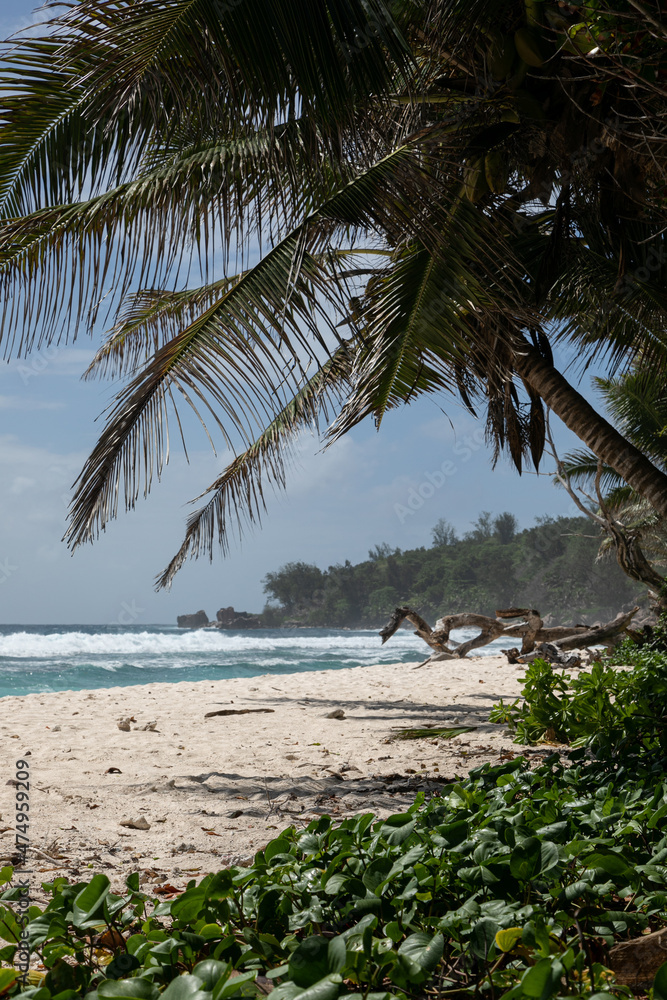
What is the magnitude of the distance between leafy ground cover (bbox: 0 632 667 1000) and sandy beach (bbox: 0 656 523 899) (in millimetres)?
1066

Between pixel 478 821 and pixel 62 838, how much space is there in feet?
6.81

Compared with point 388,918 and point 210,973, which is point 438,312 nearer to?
point 388,918

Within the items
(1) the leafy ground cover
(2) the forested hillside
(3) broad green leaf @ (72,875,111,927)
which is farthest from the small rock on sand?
(2) the forested hillside

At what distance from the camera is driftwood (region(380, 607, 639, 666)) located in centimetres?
978

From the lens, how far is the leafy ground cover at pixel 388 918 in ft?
3.43

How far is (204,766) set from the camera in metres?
4.44

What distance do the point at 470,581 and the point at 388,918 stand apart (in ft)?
189

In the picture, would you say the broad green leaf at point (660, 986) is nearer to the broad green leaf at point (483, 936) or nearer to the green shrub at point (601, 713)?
the broad green leaf at point (483, 936)

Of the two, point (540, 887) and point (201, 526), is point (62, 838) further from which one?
point (201, 526)

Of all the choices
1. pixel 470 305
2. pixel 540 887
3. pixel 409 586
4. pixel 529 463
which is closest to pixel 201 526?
pixel 529 463

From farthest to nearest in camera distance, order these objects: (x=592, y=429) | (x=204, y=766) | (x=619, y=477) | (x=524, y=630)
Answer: (x=619, y=477)
(x=524, y=630)
(x=592, y=429)
(x=204, y=766)

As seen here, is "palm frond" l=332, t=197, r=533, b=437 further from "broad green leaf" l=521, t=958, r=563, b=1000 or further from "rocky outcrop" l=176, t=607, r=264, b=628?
"rocky outcrop" l=176, t=607, r=264, b=628

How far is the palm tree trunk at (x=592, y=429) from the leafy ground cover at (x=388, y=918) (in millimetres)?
3041

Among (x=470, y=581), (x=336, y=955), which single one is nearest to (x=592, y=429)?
(x=336, y=955)
